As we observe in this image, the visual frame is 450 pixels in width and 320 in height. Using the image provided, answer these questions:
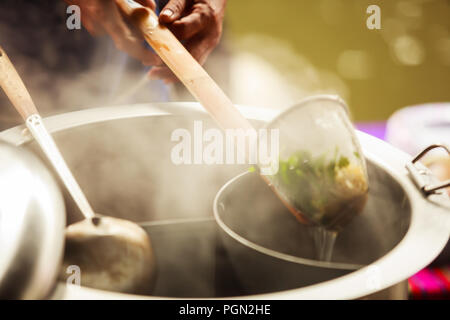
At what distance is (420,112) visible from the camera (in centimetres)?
133

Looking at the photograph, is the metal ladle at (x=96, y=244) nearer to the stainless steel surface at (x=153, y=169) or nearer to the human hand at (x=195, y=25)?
the stainless steel surface at (x=153, y=169)

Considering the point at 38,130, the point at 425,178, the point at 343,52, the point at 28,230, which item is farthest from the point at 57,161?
the point at 343,52

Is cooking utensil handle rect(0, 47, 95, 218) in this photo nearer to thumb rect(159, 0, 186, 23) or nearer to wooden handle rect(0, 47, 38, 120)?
wooden handle rect(0, 47, 38, 120)

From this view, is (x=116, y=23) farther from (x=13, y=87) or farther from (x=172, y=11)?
(x=13, y=87)

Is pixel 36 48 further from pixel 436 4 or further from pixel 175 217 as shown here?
pixel 436 4

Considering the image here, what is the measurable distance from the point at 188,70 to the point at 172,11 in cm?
14

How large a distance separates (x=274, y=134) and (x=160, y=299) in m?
0.28

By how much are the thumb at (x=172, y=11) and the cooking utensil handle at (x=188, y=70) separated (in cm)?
2

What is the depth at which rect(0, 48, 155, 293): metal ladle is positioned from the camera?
52cm

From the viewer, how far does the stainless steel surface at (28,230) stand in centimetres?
39

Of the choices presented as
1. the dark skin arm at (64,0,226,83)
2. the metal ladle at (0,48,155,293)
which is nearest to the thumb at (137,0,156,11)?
the dark skin arm at (64,0,226,83)

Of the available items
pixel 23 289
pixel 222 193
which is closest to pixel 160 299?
pixel 23 289

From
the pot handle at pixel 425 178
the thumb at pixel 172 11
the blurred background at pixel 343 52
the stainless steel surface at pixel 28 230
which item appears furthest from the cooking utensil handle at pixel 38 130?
the blurred background at pixel 343 52

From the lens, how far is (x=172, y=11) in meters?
0.74
